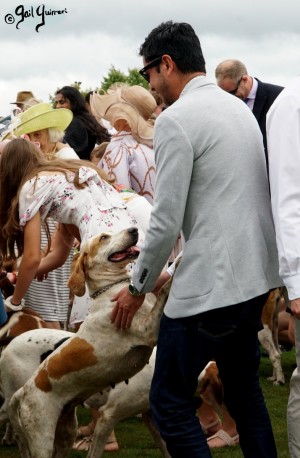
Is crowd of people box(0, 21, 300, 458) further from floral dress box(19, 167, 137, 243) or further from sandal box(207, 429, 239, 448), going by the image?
sandal box(207, 429, 239, 448)

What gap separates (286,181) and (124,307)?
3.32ft

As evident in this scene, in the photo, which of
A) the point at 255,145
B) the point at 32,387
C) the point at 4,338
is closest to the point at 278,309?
the point at 4,338

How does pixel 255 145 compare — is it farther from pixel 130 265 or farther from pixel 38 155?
pixel 38 155

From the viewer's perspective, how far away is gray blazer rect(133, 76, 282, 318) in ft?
13.8

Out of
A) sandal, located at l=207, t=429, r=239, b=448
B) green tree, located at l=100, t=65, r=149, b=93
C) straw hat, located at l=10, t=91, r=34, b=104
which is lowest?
green tree, located at l=100, t=65, r=149, b=93

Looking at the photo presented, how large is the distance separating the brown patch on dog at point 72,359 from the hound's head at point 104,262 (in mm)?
262

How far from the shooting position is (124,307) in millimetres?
4723

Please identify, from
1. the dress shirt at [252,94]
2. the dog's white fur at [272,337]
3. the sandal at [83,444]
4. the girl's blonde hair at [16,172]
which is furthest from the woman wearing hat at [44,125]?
the dog's white fur at [272,337]

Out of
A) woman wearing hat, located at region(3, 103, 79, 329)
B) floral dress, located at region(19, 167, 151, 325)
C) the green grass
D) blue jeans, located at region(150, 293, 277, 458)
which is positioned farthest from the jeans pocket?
woman wearing hat, located at region(3, 103, 79, 329)

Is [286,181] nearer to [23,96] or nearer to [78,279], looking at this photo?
[78,279]

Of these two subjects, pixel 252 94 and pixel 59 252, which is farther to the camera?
pixel 252 94

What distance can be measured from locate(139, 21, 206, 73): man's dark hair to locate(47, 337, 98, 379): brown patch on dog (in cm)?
158

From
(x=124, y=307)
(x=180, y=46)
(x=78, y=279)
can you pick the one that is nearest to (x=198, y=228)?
(x=124, y=307)

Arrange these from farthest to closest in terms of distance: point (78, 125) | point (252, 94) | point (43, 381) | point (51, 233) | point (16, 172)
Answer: point (78, 125) < point (51, 233) < point (252, 94) < point (16, 172) < point (43, 381)
